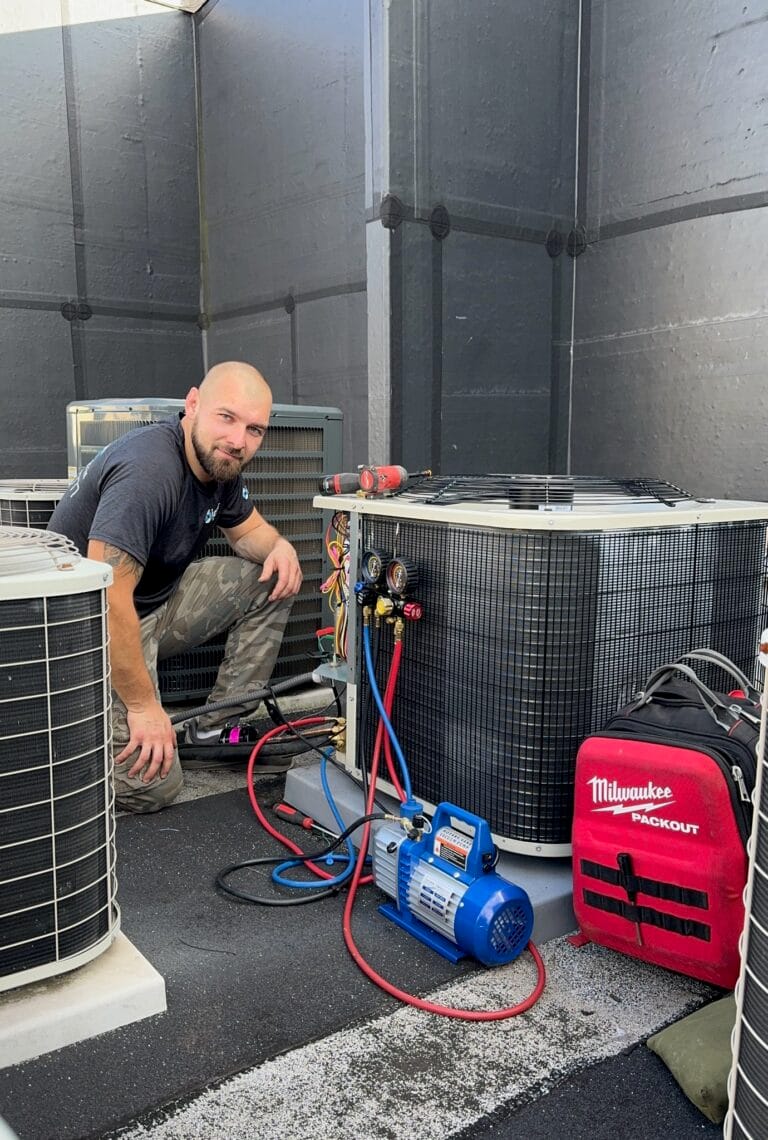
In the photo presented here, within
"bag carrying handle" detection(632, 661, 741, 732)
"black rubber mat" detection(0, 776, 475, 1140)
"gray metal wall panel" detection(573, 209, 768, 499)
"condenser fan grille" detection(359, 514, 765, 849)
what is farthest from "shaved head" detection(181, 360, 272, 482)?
"gray metal wall panel" detection(573, 209, 768, 499)

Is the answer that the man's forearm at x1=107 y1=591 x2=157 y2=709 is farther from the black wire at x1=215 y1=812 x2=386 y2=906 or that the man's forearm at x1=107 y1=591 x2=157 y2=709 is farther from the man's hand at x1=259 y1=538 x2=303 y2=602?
the man's hand at x1=259 y1=538 x2=303 y2=602

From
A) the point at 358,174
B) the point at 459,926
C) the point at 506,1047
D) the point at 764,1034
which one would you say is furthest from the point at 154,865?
the point at 358,174

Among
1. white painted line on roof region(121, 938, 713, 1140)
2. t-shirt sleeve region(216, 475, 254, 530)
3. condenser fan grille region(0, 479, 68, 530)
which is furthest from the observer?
condenser fan grille region(0, 479, 68, 530)

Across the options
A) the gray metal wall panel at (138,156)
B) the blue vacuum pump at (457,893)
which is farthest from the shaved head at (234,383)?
the gray metal wall panel at (138,156)

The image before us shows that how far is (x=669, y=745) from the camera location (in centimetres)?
154

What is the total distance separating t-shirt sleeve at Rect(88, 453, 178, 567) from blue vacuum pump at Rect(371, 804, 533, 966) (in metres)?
1.07

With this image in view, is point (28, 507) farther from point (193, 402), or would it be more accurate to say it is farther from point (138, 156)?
point (138, 156)

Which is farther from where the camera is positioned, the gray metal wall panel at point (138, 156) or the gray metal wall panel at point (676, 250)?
the gray metal wall panel at point (138, 156)

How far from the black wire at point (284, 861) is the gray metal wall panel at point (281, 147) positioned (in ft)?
10.8

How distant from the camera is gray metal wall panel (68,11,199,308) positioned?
17.0 feet

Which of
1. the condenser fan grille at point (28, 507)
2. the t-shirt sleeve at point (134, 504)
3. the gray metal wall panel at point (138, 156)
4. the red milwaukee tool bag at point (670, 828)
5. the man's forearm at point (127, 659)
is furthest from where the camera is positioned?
the gray metal wall panel at point (138, 156)

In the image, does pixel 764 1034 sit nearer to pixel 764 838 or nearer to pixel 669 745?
pixel 764 838

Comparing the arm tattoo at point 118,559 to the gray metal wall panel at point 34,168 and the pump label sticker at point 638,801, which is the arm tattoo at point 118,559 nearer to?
the pump label sticker at point 638,801

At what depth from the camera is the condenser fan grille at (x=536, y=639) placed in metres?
1.80
